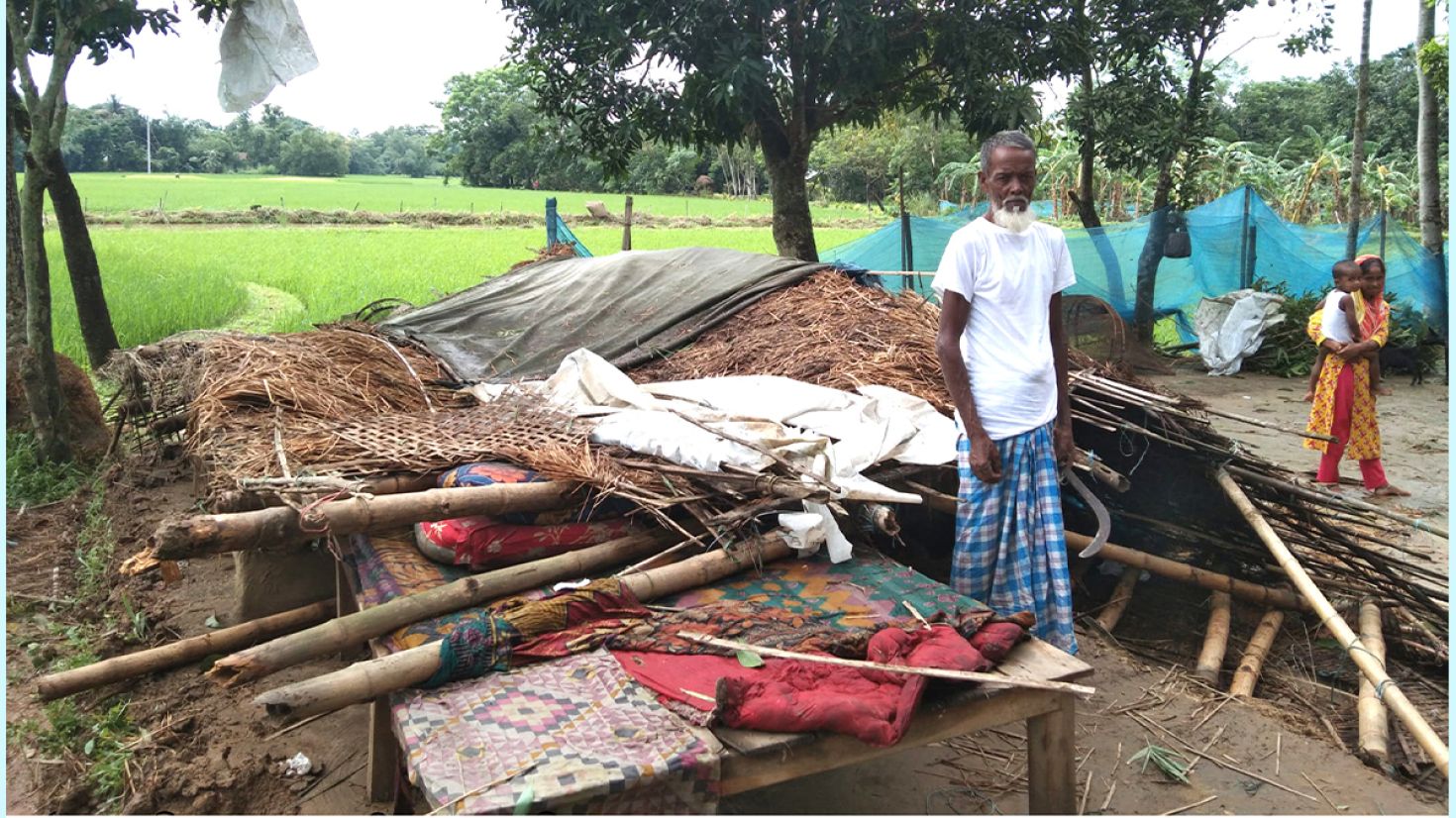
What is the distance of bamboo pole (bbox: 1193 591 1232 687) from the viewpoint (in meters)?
3.39

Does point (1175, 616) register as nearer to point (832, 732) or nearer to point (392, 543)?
point (832, 732)

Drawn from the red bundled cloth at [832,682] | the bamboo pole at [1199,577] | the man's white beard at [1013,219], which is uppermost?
the man's white beard at [1013,219]

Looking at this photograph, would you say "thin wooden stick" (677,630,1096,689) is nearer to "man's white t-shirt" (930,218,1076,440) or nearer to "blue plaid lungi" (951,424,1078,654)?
"blue plaid lungi" (951,424,1078,654)

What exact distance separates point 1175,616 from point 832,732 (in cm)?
258

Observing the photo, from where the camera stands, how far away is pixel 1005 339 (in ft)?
9.38

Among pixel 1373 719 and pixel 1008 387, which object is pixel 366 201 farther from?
pixel 1373 719

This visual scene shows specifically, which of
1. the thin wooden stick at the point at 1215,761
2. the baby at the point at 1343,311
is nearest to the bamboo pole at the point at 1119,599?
the thin wooden stick at the point at 1215,761

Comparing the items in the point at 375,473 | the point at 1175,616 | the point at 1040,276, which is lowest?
the point at 1175,616

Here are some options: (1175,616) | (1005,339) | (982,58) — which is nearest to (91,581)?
(1005,339)

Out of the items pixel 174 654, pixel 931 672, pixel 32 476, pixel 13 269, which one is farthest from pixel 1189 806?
pixel 13 269

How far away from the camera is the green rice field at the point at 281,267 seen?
1002cm

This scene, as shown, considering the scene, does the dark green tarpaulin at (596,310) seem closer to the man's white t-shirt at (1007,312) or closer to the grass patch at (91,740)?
the grass patch at (91,740)

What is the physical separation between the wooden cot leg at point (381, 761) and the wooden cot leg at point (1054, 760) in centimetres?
170

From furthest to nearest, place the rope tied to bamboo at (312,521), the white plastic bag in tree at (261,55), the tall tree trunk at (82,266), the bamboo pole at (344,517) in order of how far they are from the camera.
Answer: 1. the tall tree trunk at (82,266)
2. the white plastic bag in tree at (261,55)
3. the rope tied to bamboo at (312,521)
4. the bamboo pole at (344,517)
